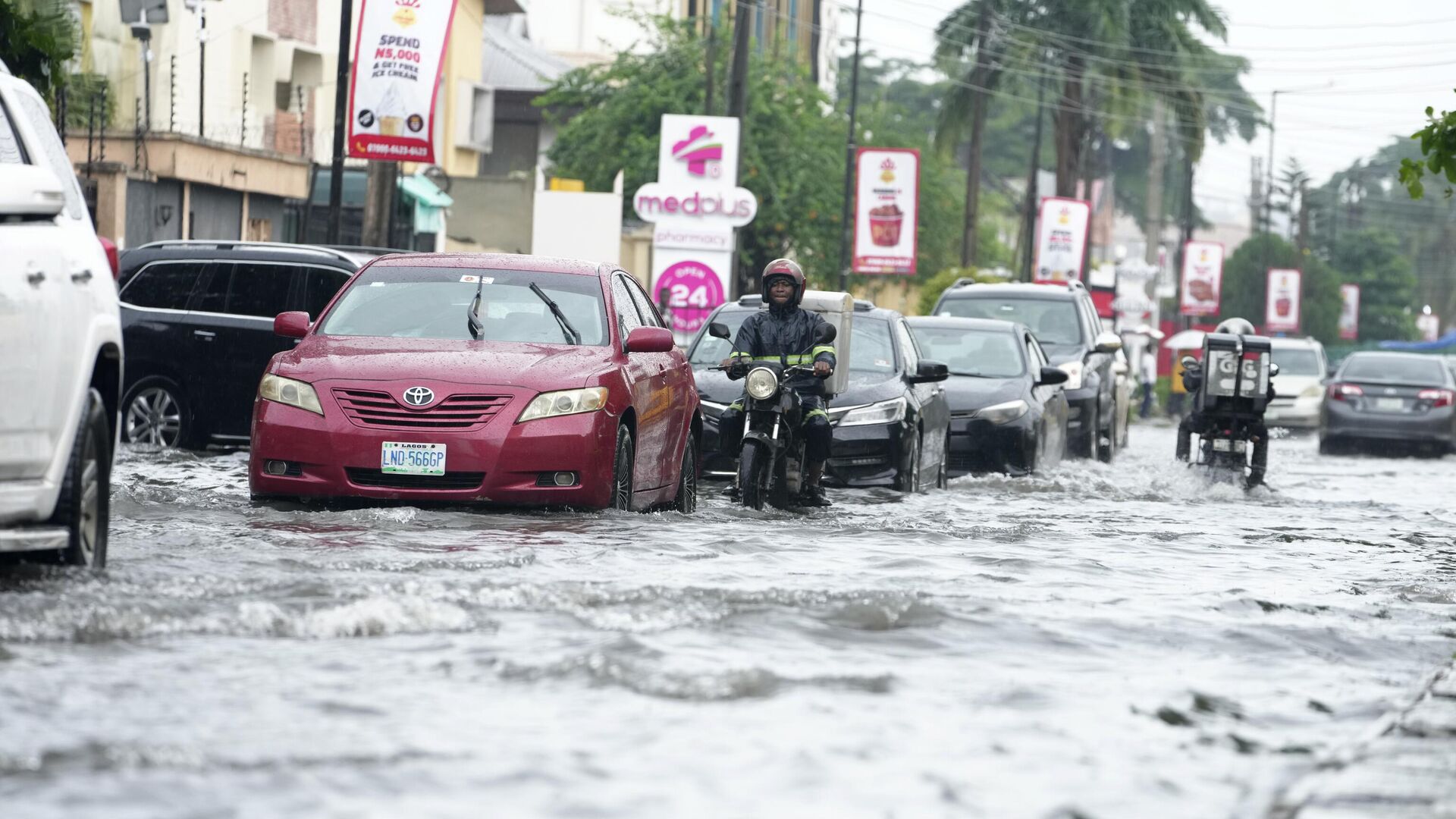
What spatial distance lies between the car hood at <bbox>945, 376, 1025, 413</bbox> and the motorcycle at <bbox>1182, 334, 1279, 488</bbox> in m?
1.43

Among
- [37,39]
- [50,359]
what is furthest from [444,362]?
[50,359]

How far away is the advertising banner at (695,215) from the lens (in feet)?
101

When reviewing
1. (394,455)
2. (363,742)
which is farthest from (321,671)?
(394,455)

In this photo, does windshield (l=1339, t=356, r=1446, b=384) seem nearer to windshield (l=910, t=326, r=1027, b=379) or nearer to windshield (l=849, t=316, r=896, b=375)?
windshield (l=910, t=326, r=1027, b=379)

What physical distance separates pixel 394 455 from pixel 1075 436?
45.5 ft

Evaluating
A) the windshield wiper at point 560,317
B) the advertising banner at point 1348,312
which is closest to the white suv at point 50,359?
the windshield wiper at point 560,317

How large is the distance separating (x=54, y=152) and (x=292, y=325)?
3.95 meters

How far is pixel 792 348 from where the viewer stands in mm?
14602

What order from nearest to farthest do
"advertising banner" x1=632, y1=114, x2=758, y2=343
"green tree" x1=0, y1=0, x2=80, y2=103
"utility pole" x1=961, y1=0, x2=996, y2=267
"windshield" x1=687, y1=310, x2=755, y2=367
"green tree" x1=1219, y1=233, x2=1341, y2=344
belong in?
"green tree" x1=0, y1=0, x2=80, y2=103 < "windshield" x1=687, y1=310, x2=755, y2=367 < "advertising banner" x1=632, y1=114, x2=758, y2=343 < "utility pole" x1=961, y1=0, x2=996, y2=267 < "green tree" x1=1219, y1=233, x2=1341, y2=344

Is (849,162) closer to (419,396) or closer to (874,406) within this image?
(874,406)

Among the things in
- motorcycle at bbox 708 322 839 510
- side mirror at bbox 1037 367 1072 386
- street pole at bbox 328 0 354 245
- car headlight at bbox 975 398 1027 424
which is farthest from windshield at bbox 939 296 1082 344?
motorcycle at bbox 708 322 839 510

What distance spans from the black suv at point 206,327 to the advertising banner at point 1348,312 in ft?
313

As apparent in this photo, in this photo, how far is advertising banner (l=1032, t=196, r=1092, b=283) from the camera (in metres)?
52.6

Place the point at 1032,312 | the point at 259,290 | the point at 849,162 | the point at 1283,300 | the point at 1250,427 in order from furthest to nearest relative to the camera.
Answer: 1. the point at 1283,300
2. the point at 849,162
3. the point at 1032,312
4. the point at 1250,427
5. the point at 259,290
